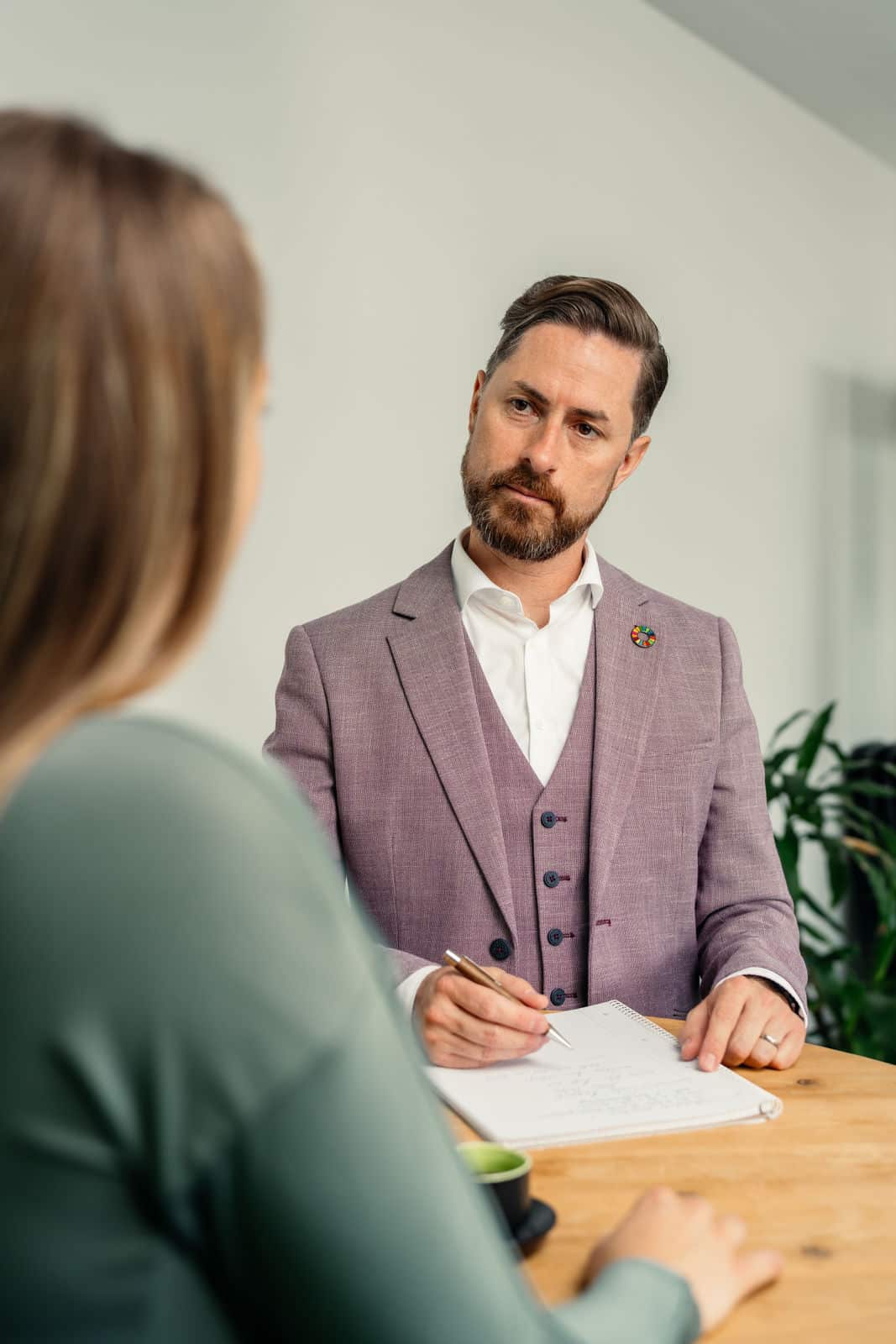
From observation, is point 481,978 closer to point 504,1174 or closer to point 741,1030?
point 741,1030

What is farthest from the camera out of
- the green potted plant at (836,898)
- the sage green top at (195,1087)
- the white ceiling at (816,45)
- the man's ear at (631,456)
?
the white ceiling at (816,45)

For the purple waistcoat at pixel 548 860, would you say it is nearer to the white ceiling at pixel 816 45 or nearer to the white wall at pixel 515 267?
the white wall at pixel 515 267

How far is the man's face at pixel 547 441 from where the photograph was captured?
201cm

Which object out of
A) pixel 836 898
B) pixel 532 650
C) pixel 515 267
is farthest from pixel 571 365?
pixel 836 898

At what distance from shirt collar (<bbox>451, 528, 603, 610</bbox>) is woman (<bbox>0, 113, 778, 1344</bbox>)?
1.44 metres

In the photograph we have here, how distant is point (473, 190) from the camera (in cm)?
308

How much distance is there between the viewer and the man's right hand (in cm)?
134

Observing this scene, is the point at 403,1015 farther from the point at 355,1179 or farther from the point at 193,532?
the point at 193,532

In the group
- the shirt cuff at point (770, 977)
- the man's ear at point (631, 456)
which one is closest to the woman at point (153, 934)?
the shirt cuff at point (770, 977)

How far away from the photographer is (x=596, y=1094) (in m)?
1.27

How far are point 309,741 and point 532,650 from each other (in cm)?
→ 39

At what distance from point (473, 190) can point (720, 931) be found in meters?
2.05

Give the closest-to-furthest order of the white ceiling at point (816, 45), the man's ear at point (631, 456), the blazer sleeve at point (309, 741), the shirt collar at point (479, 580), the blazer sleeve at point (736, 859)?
the blazer sleeve at point (736, 859), the blazer sleeve at point (309, 741), the shirt collar at point (479, 580), the man's ear at point (631, 456), the white ceiling at point (816, 45)

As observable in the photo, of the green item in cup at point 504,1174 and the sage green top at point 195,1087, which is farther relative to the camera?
the green item in cup at point 504,1174
